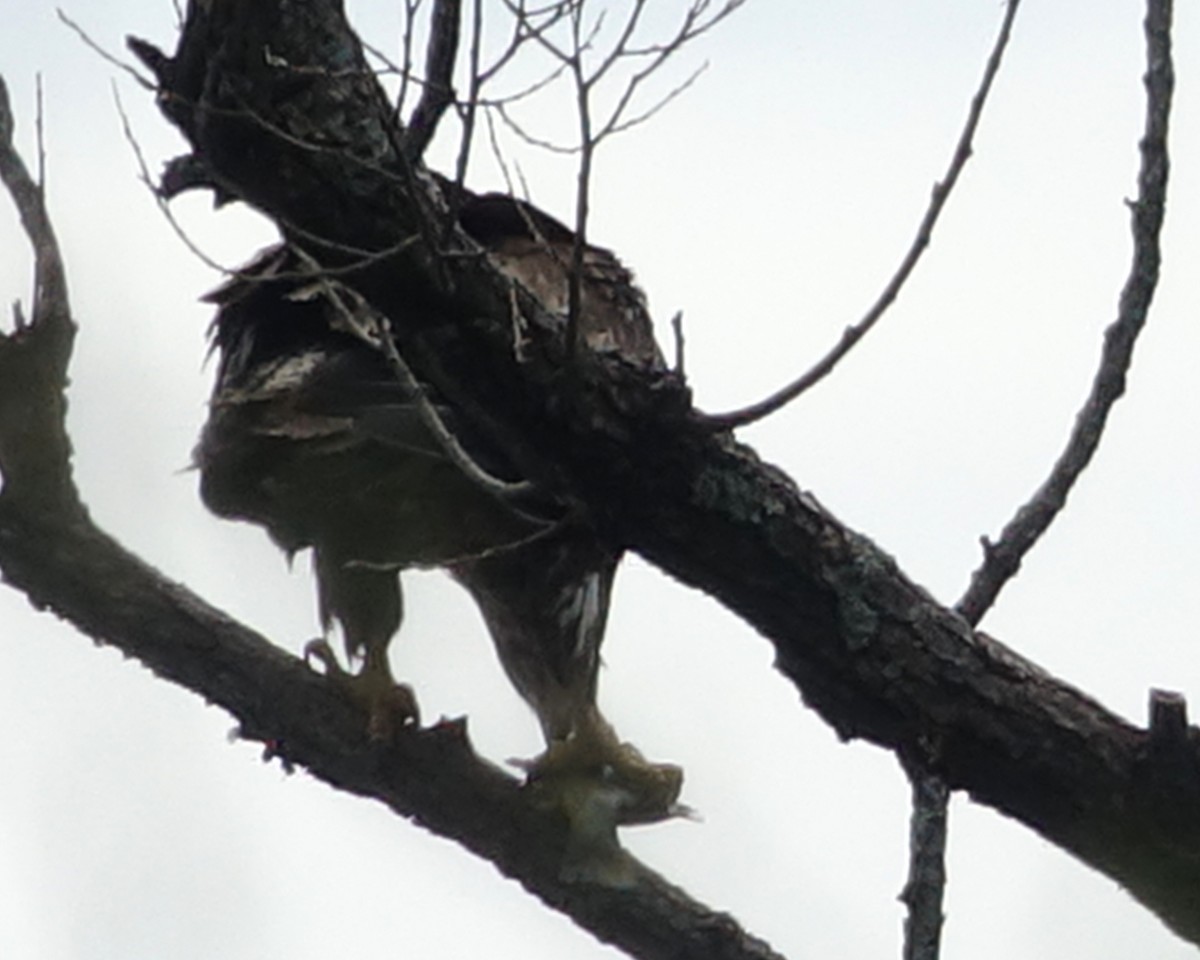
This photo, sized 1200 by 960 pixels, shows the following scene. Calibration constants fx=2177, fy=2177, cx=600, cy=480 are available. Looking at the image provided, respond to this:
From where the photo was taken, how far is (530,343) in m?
3.26

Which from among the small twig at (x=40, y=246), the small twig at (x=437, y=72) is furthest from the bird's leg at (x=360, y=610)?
the small twig at (x=437, y=72)

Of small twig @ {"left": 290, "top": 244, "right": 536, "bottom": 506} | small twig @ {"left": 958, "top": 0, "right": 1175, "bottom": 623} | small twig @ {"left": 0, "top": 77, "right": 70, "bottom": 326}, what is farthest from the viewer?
small twig @ {"left": 958, "top": 0, "right": 1175, "bottom": 623}

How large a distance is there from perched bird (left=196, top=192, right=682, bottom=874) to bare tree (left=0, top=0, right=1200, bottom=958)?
11 cm

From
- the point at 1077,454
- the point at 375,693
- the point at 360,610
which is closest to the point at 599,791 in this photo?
the point at 375,693

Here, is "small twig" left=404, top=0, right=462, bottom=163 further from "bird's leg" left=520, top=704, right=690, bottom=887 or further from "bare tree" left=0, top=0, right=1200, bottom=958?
"bird's leg" left=520, top=704, right=690, bottom=887

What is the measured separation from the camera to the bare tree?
10.4ft

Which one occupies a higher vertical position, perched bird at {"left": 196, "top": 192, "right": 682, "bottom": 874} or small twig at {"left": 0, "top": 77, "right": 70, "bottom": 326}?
perched bird at {"left": 196, "top": 192, "right": 682, "bottom": 874}

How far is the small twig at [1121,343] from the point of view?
12.9 ft

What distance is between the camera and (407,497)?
4457 millimetres

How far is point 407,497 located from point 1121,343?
4.78 ft

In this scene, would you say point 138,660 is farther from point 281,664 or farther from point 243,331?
point 243,331

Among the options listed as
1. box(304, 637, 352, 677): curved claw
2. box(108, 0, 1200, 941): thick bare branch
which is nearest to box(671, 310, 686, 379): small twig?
box(108, 0, 1200, 941): thick bare branch

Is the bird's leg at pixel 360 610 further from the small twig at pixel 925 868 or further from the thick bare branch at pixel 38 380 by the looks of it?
the small twig at pixel 925 868

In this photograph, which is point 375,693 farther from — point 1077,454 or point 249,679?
point 1077,454
